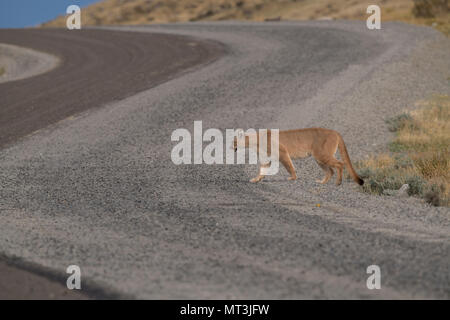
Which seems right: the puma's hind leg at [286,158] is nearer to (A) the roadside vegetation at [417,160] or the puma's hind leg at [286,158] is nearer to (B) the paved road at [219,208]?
(B) the paved road at [219,208]

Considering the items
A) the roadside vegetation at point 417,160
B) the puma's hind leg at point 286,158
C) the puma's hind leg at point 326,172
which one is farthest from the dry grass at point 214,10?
the puma's hind leg at point 286,158

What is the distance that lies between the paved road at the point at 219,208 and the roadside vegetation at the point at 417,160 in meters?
0.46

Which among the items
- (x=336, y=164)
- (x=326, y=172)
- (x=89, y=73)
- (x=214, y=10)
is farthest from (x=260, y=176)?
(x=214, y=10)

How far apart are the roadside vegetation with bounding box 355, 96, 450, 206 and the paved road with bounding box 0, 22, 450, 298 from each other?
461 mm

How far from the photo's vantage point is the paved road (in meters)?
6.05

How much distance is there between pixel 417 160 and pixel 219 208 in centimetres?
471

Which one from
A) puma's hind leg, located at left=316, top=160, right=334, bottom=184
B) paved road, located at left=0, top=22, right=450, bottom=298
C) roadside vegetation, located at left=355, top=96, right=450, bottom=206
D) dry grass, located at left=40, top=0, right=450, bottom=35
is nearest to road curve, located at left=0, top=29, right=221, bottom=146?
paved road, located at left=0, top=22, right=450, bottom=298

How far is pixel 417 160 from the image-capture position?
11641 mm

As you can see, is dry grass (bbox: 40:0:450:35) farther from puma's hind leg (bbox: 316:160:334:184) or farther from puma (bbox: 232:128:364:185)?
puma (bbox: 232:128:364:185)

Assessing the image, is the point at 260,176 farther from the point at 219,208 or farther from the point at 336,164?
the point at 219,208

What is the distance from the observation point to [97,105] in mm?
17625
